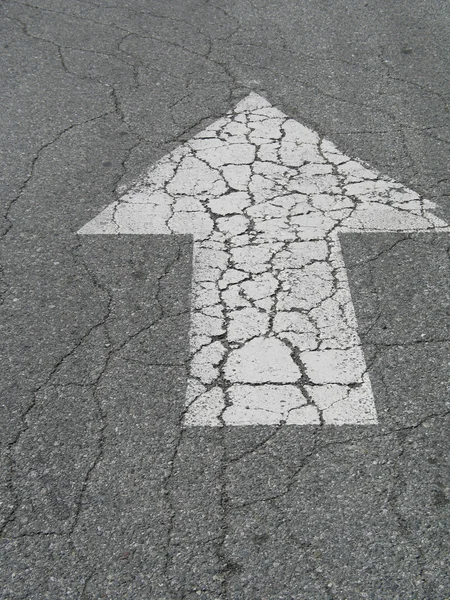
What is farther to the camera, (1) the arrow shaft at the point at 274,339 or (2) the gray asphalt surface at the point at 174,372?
(1) the arrow shaft at the point at 274,339

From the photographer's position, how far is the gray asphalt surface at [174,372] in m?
3.11

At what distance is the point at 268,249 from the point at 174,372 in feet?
3.80

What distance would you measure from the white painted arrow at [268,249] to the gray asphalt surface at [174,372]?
102 mm

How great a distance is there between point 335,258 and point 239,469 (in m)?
1.64

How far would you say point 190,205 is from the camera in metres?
5.12

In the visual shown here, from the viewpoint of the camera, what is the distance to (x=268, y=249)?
4.75m

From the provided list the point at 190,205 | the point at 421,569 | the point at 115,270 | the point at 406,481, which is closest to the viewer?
the point at 421,569

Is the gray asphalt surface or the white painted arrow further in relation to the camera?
the white painted arrow

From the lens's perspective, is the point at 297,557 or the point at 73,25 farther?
the point at 73,25

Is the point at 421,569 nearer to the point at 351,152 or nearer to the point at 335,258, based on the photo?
the point at 335,258

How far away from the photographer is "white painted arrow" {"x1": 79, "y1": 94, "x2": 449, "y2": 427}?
3.81m

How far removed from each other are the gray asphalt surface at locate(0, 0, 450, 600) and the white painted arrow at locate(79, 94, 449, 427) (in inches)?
4.0

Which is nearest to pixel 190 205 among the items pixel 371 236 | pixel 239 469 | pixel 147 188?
pixel 147 188

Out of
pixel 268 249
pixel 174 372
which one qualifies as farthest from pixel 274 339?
pixel 268 249
